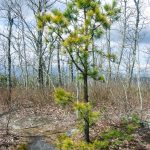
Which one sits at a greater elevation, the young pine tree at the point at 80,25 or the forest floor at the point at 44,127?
the young pine tree at the point at 80,25

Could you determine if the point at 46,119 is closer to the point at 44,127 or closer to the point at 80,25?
the point at 44,127

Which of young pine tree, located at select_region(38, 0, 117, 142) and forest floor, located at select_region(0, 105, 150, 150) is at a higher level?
young pine tree, located at select_region(38, 0, 117, 142)

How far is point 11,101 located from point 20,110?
2.24 ft

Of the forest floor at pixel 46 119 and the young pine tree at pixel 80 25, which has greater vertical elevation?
the young pine tree at pixel 80 25

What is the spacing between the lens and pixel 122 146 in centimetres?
1323

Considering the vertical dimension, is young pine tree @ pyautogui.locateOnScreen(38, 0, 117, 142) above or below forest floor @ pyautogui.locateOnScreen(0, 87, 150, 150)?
above

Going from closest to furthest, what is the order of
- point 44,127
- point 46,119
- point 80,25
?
point 80,25, point 44,127, point 46,119

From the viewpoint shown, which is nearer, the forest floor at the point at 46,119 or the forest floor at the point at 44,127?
the forest floor at the point at 44,127

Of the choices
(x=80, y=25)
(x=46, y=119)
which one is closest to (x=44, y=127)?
(x=46, y=119)

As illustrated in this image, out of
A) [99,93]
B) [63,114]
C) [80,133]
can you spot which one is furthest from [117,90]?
[80,133]

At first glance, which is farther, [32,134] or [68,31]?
[32,134]

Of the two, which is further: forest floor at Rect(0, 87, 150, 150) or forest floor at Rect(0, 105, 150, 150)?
forest floor at Rect(0, 87, 150, 150)

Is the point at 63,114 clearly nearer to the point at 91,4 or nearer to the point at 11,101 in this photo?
the point at 11,101

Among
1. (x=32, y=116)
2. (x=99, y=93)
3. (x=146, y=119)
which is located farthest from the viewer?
(x=99, y=93)
